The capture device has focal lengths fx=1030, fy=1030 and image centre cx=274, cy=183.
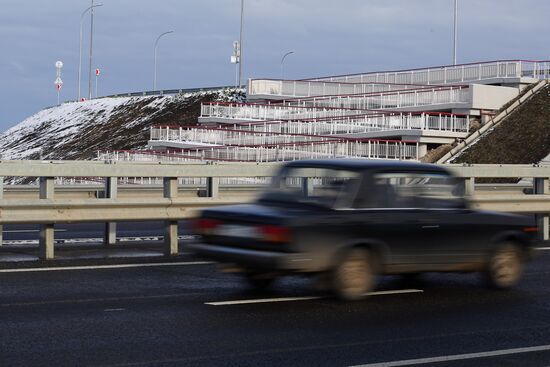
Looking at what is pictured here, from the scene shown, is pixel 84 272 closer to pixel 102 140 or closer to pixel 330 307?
pixel 330 307

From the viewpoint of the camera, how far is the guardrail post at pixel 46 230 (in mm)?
13445

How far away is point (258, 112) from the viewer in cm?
6550

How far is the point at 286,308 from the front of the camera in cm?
1001

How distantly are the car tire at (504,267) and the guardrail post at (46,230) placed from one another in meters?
5.67

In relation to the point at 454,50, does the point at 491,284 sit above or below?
below

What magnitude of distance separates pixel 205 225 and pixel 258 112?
54820 millimetres

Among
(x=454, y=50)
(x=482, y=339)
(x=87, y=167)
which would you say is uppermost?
(x=454, y=50)

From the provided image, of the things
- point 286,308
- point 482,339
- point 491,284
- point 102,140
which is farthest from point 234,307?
point 102,140

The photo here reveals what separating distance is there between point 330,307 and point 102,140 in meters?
71.9

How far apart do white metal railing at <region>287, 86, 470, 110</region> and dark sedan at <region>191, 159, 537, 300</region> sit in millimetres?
44652

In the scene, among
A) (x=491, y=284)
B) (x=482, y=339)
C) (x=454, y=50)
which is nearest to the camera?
(x=482, y=339)

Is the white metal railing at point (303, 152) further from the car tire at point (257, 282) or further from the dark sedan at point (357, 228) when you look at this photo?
the car tire at point (257, 282)

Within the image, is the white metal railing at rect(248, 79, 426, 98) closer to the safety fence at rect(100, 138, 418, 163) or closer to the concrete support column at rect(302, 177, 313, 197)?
the safety fence at rect(100, 138, 418, 163)

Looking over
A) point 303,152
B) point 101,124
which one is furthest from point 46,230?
point 101,124
